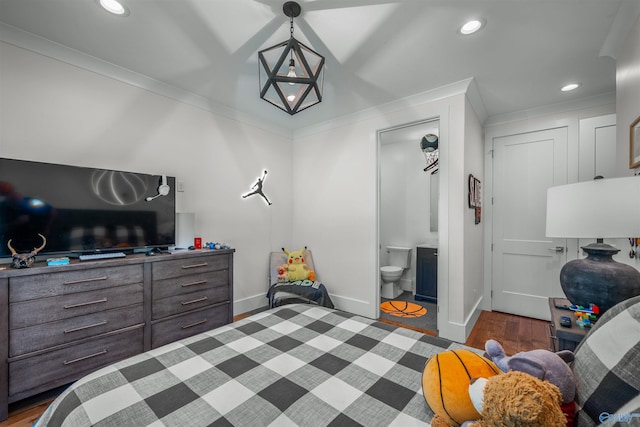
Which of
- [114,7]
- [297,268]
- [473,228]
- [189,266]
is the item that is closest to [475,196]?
[473,228]

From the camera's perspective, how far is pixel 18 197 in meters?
1.89

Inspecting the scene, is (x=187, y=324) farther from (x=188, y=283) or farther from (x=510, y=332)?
(x=510, y=332)

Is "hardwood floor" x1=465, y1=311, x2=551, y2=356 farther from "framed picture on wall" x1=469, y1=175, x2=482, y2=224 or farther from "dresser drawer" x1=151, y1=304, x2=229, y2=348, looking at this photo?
"dresser drawer" x1=151, y1=304, x2=229, y2=348

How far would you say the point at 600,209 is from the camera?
4.27 feet

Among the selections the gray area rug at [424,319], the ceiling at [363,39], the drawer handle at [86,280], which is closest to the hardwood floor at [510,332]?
the gray area rug at [424,319]

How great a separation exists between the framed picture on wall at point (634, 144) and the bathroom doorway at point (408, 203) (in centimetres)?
219

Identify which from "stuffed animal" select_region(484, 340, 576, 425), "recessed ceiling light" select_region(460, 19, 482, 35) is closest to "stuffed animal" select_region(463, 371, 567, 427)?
"stuffed animal" select_region(484, 340, 576, 425)

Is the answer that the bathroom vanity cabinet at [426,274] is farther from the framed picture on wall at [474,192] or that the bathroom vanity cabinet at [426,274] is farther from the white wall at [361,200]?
the framed picture on wall at [474,192]

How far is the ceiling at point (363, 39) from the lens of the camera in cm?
178

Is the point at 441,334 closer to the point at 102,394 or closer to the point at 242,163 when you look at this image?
the point at 102,394

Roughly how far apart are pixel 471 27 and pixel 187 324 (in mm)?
3372

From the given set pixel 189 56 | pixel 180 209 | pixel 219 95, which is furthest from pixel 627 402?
pixel 219 95

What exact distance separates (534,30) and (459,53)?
0.49m

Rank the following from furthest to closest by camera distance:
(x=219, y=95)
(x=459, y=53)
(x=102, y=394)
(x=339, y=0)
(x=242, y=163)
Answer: (x=242, y=163), (x=219, y=95), (x=459, y=53), (x=339, y=0), (x=102, y=394)
